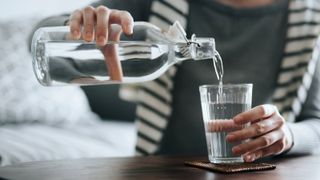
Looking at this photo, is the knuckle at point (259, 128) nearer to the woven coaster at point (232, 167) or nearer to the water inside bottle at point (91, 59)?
the woven coaster at point (232, 167)

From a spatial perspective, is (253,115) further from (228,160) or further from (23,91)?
(23,91)

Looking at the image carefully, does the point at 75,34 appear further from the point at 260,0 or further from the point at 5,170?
the point at 260,0

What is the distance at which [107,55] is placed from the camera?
112 cm

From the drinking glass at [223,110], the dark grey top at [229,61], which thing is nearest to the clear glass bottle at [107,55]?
the drinking glass at [223,110]

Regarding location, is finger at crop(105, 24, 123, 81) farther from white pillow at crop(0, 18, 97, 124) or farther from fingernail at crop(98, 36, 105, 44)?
white pillow at crop(0, 18, 97, 124)

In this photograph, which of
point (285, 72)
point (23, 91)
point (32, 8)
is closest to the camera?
point (285, 72)

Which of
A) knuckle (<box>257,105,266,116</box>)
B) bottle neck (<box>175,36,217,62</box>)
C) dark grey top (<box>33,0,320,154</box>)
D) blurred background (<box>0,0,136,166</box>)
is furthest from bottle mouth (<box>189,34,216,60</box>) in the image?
blurred background (<box>0,0,136,166</box>)

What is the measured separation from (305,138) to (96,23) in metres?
0.54

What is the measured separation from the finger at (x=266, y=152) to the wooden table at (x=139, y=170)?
0.02 m

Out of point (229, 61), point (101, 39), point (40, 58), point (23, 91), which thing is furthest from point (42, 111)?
point (101, 39)

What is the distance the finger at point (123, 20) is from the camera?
3.51ft

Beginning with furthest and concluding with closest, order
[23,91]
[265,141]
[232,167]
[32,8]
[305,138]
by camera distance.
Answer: [32,8]
[23,91]
[305,138]
[265,141]
[232,167]

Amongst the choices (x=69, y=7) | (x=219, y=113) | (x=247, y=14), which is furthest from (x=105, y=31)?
(x=69, y=7)

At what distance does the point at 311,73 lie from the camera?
1697 mm
